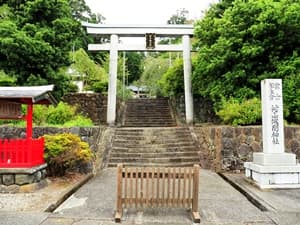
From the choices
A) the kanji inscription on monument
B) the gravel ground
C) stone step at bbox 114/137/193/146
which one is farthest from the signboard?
the kanji inscription on monument

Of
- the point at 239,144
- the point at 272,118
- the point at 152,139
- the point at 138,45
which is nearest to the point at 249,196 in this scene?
the point at 272,118

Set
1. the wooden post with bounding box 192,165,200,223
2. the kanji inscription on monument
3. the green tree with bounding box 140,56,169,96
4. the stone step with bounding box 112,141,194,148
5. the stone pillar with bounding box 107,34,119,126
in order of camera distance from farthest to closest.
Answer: the green tree with bounding box 140,56,169,96 < the stone pillar with bounding box 107,34,119,126 < the stone step with bounding box 112,141,194,148 < the kanji inscription on monument < the wooden post with bounding box 192,165,200,223

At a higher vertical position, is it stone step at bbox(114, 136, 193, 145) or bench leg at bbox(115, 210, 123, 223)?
stone step at bbox(114, 136, 193, 145)

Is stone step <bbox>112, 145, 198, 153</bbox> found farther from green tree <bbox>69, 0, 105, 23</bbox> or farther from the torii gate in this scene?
green tree <bbox>69, 0, 105, 23</bbox>

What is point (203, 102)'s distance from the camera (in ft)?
56.8

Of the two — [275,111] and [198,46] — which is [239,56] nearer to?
[198,46]

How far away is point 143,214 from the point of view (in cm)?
557

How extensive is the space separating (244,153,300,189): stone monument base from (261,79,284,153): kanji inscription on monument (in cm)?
21

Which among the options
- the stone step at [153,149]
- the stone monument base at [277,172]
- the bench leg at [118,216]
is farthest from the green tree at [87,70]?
the bench leg at [118,216]

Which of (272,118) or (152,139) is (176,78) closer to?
(152,139)

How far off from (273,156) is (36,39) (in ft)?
31.1

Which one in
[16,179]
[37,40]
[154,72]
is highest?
[154,72]

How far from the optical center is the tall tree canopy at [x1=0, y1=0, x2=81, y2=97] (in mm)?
12250

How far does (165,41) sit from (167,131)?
30.6m
